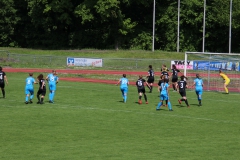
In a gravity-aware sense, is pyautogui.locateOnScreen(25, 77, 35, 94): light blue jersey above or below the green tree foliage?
below

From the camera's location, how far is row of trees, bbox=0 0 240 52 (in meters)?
75.1

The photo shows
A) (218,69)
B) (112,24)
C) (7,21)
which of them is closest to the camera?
(218,69)

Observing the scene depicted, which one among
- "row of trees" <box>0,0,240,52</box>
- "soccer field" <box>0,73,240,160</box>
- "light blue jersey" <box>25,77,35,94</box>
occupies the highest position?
"row of trees" <box>0,0,240,52</box>

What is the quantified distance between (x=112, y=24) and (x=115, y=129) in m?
54.7

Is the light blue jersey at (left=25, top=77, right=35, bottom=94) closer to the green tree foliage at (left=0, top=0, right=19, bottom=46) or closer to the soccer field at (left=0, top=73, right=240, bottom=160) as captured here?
the soccer field at (left=0, top=73, right=240, bottom=160)

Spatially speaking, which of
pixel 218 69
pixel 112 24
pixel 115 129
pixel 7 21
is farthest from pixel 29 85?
pixel 7 21

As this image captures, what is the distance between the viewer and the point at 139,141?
21.3 meters

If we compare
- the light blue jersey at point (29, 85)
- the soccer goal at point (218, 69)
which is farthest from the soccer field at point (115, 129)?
the soccer goal at point (218, 69)

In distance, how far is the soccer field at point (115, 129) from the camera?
19.2 metres

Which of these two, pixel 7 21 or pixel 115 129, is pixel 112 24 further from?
pixel 115 129

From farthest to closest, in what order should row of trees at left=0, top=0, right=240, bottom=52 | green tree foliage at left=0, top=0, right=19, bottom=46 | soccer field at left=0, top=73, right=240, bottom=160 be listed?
green tree foliage at left=0, top=0, right=19, bottom=46, row of trees at left=0, top=0, right=240, bottom=52, soccer field at left=0, top=73, right=240, bottom=160

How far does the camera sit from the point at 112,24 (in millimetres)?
77688

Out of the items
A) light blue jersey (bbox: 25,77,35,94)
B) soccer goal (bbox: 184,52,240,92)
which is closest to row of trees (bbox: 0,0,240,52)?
soccer goal (bbox: 184,52,240,92)

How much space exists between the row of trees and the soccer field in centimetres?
3882
